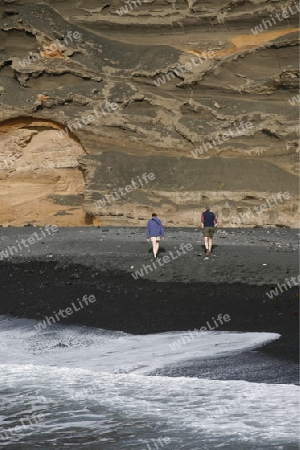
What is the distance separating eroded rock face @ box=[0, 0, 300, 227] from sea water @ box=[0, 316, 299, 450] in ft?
66.9

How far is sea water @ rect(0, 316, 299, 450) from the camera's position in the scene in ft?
33.6

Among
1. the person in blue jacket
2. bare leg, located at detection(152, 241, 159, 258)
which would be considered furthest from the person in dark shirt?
bare leg, located at detection(152, 241, 159, 258)

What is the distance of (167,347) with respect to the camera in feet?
48.3

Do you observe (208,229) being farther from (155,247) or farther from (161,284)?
(161,284)

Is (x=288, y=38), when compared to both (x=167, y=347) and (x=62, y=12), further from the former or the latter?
(x=167, y=347)

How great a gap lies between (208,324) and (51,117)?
26196 mm

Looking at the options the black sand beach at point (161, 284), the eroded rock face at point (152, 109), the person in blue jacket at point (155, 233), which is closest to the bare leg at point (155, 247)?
the person in blue jacket at point (155, 233)

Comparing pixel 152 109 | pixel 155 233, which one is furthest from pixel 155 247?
pixel 152 109

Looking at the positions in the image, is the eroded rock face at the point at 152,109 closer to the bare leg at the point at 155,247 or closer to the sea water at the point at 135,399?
the bare leg at the point at 155,247

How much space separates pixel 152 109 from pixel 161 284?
67.3ft

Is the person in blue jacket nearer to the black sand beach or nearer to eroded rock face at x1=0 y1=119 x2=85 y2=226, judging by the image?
the black sand beach

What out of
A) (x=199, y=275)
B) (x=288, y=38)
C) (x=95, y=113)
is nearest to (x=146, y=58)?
(x=95, y=113)

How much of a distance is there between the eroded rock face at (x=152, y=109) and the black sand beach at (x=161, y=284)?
24.3ft

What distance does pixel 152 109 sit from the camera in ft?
130
